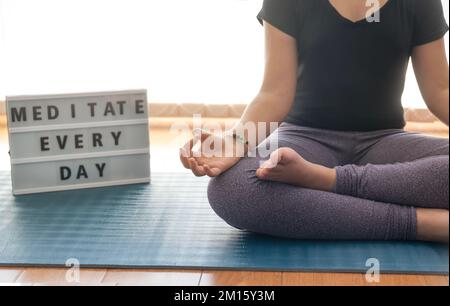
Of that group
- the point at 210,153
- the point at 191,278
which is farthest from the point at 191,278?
the point at 210,153

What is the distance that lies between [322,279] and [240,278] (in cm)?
11

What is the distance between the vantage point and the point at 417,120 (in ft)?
5.10

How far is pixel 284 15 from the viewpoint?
46.4 inches

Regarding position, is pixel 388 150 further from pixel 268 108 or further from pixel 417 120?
pixel 417 120

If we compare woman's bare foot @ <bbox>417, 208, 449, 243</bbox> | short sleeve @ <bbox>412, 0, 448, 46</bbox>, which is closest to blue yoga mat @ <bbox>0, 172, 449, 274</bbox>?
woman's bare foot @ <bbox>417, 208, 449, 243</bbox>

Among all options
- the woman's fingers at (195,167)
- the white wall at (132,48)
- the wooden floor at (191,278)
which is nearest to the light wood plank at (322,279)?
the wooden floor at (191,278)

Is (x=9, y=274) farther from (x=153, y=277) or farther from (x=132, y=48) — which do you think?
(x=132, y=48)

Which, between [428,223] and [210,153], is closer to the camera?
[428,223]

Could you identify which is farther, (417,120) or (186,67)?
(186,67)

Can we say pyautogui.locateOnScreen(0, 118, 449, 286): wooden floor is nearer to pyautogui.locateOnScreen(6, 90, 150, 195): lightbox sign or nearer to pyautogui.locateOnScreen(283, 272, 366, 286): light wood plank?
pyautogui.locateOnScreen(283, 272, 366, 286): light wood plank

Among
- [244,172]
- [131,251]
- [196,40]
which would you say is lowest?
[131,251]
